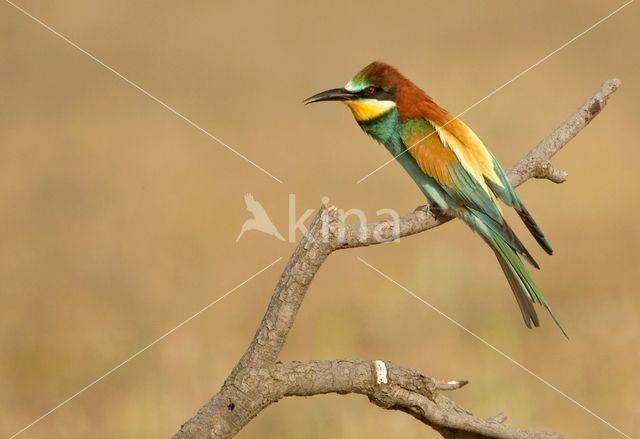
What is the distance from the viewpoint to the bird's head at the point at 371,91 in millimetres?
2744

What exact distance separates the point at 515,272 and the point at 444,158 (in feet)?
0.98

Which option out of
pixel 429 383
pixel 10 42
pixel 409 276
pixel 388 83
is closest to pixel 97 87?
pixel 10 42

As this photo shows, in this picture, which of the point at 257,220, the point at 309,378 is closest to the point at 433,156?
the point at 309,378

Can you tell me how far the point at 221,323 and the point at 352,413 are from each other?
85 centimetres

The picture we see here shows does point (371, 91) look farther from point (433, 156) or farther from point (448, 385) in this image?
point (448, 385)

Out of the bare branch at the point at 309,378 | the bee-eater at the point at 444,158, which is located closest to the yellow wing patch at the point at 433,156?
the bee-eater at the point at 444,158

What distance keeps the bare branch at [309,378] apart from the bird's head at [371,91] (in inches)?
24.3

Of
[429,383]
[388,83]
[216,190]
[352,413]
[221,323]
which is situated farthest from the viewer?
[216,190]

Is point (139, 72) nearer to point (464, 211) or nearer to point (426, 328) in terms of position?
point (426, 328)

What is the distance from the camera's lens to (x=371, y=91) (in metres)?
2.77

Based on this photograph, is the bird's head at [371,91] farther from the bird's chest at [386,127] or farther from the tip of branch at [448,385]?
the tip of branch at [448,385]

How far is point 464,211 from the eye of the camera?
9.09 feet

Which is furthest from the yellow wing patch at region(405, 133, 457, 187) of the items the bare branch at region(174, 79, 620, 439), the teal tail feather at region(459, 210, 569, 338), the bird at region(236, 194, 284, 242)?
the bird at region(236, 194, 284, 242)

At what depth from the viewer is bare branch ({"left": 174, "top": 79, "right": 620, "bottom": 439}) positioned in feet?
6.69
